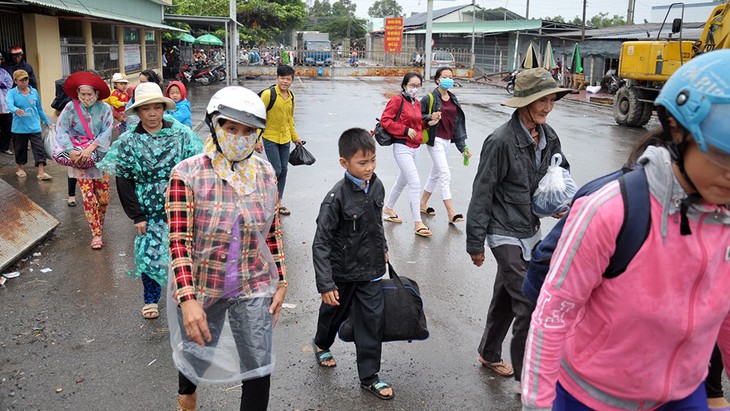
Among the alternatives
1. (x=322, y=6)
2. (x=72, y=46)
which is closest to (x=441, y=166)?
(x=72, y=46)

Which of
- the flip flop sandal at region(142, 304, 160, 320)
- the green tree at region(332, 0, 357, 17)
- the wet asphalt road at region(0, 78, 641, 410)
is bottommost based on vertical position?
the wet asphalt road at region(0, 78, 641, 410)

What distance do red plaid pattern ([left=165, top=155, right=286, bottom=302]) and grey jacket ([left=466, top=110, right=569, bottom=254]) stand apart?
4.25 feet

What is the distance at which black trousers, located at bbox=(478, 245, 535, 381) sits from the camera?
374 centimetres

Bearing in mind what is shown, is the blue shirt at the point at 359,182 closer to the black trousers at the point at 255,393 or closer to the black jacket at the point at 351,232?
the black jacket at the point at 351,232

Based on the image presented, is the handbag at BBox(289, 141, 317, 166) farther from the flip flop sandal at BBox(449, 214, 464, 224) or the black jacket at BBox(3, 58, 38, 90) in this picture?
the black jacket at BBox(3, 58, 38, 90)

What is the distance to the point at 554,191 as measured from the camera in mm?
3648

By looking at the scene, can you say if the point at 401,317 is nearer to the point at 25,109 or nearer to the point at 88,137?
the point at 88,137

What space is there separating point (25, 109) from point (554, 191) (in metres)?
8.52

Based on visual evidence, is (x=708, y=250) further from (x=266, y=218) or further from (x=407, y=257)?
(x=407, y=257)

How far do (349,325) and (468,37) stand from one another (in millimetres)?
49104

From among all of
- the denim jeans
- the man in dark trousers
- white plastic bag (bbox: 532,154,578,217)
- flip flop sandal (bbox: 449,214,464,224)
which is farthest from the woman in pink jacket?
the man in dark trousers

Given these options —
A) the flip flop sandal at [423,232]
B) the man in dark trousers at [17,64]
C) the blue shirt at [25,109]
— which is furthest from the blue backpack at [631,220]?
the man in dark trousers at [17,64]

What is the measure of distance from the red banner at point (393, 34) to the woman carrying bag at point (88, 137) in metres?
37.3

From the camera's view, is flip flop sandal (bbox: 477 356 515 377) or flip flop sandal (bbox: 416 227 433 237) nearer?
flip flop sandal (bbox: 477 356 515 377)
